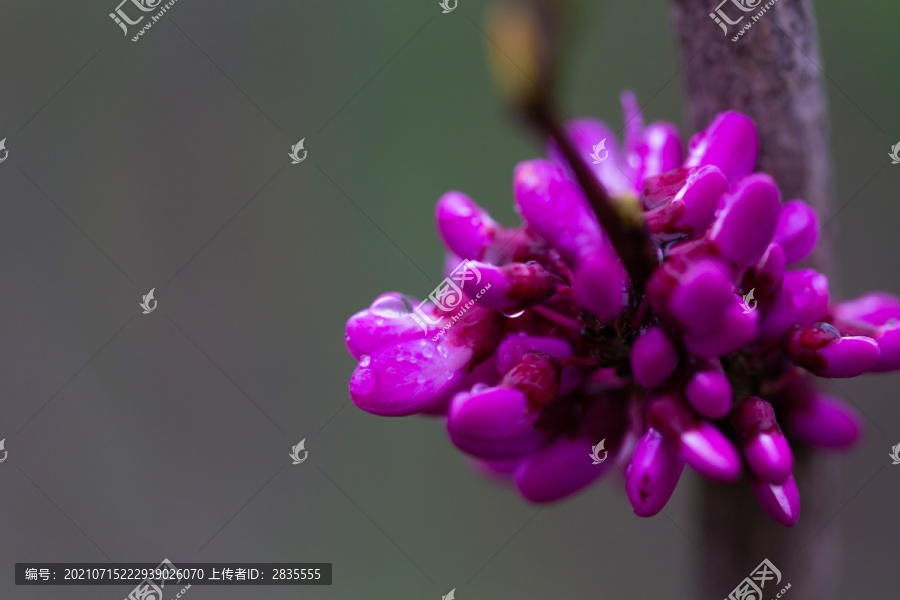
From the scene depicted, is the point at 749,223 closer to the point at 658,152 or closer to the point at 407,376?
the point at 658,152

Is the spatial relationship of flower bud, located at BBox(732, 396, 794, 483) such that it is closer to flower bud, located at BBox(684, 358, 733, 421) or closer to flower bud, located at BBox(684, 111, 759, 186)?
flower bud, located at BBox(684, 358, 733, 421)

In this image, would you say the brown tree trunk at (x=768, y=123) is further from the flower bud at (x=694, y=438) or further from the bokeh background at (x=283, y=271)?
the bokeh background at (x=283, y=271)

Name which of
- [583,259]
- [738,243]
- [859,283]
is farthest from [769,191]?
[859,283]

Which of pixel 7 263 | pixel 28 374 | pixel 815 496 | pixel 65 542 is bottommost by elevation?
pixel 815 496

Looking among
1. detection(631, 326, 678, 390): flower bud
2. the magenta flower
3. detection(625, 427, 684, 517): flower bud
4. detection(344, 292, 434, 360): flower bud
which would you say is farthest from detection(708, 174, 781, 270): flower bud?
detection(344, 292, 434, 360): flower bud

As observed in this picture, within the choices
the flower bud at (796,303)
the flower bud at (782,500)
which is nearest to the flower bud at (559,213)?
the flower bud at (796,303)

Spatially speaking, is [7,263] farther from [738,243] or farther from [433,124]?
[738,243]
